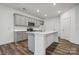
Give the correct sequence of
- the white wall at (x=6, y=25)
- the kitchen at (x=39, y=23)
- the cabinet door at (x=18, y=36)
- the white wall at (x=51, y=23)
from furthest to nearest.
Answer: the cabinet door at (x=18, y=36)
the white wall at (x=6, y=25)
the white wall at (x=51, y=23)
the kitchen at (x=39, y=23)

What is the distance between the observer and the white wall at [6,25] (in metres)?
4.73

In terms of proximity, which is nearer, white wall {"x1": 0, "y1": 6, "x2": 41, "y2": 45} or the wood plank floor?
the wood plank floor

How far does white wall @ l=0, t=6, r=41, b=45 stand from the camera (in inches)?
186

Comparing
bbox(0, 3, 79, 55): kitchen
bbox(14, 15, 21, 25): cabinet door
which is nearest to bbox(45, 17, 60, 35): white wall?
Answer: bbox(0, 3, 79, 55): kitchen

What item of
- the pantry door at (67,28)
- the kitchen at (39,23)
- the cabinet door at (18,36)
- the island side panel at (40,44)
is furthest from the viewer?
the pantry door at (67,28)

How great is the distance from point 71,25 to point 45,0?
11.6 feet

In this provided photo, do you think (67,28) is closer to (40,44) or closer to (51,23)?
(51,23)

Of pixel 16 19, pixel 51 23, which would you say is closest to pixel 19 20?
pixel 16 19

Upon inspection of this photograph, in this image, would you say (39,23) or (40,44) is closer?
(40,44)

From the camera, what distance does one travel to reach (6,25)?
5090 mm

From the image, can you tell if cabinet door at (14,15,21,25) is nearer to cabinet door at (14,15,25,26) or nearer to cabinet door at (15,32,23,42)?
cabinet door at (14,15,25,26)

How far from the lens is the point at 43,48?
11.6 ft

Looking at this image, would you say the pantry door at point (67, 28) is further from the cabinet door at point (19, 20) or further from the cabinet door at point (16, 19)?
the cabinet door at point (16, 19)

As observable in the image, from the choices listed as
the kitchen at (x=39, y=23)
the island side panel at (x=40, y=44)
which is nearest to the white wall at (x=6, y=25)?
the kitchen at (x=39, y=23)
